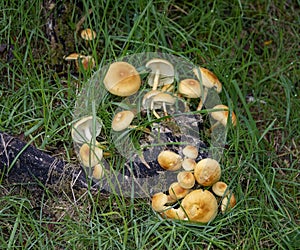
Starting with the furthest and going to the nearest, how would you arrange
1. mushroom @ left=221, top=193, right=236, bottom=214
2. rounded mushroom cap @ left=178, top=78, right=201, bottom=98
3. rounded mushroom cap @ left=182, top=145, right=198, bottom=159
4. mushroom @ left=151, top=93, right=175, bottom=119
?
1. rounded mushroom cap @ left=178, top=78, right=201, bottom=98
2. mushroom @ left=151, top=93, right=175, bottom=119
3. rounded mushroom cap @ left=182, top=145, right=198, bottom=159
4. mushroom @ left=221, top=193, right=236, bottom=214

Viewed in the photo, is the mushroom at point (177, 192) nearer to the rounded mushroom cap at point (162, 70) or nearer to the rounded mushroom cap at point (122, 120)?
the rounded mushroom cap at point (122, 120)

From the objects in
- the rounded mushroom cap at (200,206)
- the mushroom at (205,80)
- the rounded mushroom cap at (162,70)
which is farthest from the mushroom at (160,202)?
the rounded mushroom cap at (162,70)

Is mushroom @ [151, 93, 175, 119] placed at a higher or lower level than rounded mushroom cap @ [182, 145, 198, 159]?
higher

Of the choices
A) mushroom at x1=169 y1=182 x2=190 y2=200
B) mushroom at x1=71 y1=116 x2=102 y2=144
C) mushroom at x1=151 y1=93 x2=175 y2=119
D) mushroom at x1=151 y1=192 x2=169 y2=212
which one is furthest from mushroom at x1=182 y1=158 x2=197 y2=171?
mushroom at x1=71 y1=116 x2=102 y2=144

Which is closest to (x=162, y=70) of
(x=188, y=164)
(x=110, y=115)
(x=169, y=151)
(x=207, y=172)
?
(x=110, y=115)

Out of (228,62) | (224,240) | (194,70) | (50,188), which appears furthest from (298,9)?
(50,188)

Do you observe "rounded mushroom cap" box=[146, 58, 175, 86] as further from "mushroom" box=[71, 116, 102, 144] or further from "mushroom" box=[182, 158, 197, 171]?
"mushroom" box=[182, 158, 197, 171]

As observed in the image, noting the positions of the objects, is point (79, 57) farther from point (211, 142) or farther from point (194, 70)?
point (211, 142)
